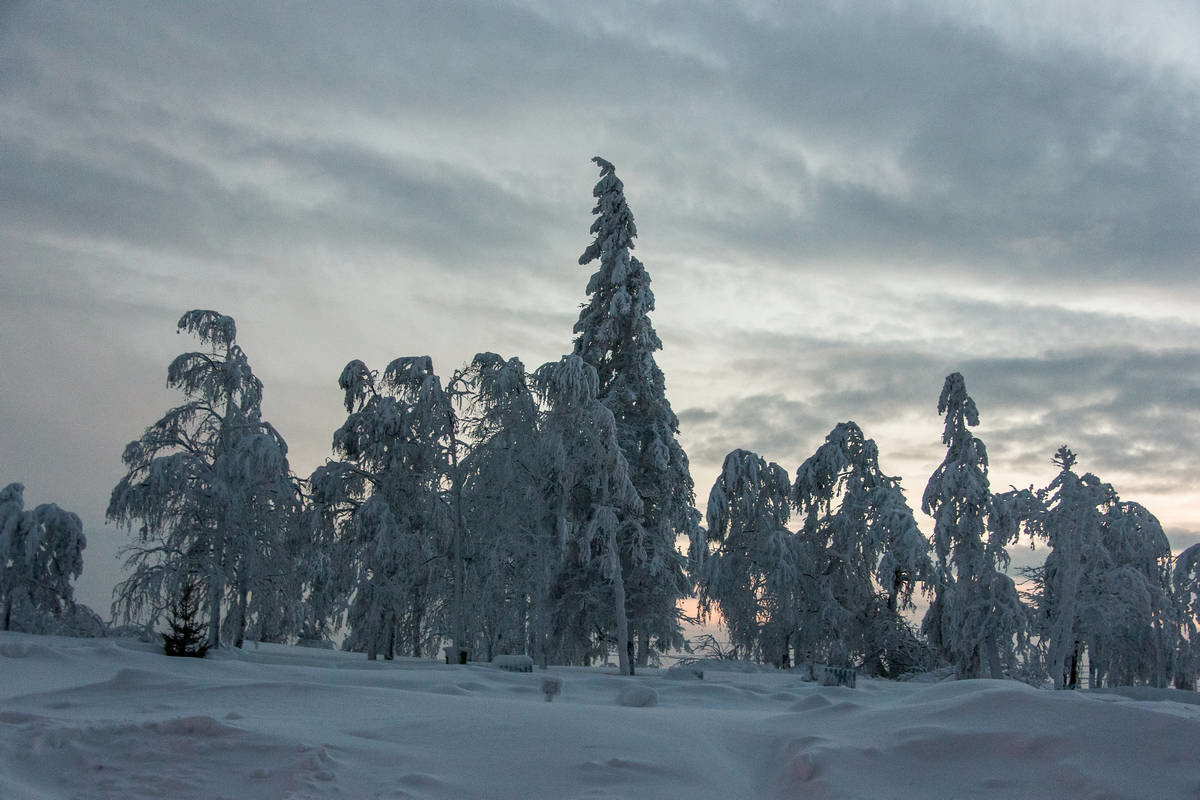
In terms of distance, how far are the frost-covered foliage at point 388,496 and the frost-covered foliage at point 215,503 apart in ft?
6.79

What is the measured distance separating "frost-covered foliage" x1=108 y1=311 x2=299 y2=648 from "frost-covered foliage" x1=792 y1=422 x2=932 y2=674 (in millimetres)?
15103

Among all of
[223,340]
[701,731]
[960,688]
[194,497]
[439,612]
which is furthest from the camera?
[439,612]

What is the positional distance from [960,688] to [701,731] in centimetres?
399

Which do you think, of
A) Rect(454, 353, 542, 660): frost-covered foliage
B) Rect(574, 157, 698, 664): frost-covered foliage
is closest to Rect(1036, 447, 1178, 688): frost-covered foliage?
Rect(574, 157, 698, 664): frost-covered foliage

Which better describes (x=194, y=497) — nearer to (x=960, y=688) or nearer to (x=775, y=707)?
(x=775, y=707)

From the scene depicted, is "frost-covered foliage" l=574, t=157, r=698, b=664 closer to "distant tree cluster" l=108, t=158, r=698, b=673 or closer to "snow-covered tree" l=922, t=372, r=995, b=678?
"distant tree cluster" l=108, t=158, r=698, b=673

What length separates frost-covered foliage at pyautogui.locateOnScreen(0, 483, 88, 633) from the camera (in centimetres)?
1953

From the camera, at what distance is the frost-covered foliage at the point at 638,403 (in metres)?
27.0

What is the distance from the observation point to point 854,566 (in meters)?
27.7

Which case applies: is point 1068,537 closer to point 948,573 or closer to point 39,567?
point 948,573

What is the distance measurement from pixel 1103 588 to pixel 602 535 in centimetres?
1508

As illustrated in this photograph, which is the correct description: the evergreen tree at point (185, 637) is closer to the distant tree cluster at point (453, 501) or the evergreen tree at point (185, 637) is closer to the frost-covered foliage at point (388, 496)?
the distant tree cluster at point (453, 501)

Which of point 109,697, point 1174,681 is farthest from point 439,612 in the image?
point 1174,681

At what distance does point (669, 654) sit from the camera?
2812cm
